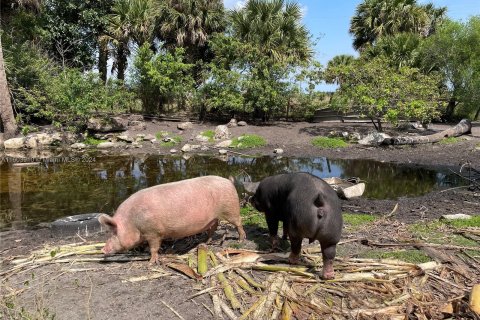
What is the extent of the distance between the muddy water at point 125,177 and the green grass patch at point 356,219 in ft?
10.6

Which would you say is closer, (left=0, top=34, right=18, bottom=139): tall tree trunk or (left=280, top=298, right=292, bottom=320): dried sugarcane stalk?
(left=280, top=298, right=292, bottom=320): dried sugarcane stalk

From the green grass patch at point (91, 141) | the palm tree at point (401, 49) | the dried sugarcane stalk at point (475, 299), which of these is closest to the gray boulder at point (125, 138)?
the green grass patch at point (91, 141)

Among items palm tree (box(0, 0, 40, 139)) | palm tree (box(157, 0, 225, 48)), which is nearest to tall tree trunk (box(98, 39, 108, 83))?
palm tree (box(157, 0, 225, 48))

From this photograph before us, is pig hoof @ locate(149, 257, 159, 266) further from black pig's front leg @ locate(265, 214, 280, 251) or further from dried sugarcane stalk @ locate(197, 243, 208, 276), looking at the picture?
black pig's front leg @ locate(265, 214, 280, 251)

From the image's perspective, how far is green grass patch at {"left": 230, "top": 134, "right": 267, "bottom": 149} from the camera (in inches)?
912

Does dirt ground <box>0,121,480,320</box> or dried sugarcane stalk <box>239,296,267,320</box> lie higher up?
dried sugarcane stalk <box>239,296,267,320</box>

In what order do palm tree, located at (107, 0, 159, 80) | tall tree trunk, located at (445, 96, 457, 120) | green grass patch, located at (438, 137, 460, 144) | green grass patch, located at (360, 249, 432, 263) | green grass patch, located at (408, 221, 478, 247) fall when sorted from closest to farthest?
green grass patch, located at (360, 249, 432, 263) → green grass patch, located at (408, 221, 478, 247) → green grass patch, located at (438, 137, 460, 144) → tall tree trunk, located at (445, 96, 457, 120) → palm tree, located at (107, 0, 159, 80)

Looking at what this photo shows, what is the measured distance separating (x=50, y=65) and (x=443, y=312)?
27385 mm

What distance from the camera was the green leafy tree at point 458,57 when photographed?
24.3 m

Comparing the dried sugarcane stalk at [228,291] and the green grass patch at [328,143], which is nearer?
the dried sugarcane stalk at [228,291]

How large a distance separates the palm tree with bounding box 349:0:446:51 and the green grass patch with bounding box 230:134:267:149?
16.3 meters

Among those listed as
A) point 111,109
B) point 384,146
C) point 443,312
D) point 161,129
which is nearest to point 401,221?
point 443,312

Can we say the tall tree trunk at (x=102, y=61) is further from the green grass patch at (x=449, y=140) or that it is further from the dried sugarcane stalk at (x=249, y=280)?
the dried sugarcane stalk at (x=249, y=280)

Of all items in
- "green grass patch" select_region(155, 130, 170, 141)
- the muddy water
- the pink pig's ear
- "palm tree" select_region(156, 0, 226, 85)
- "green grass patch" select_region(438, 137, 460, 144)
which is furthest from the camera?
"palm tree" select_region(156, 0, 226, 85)
